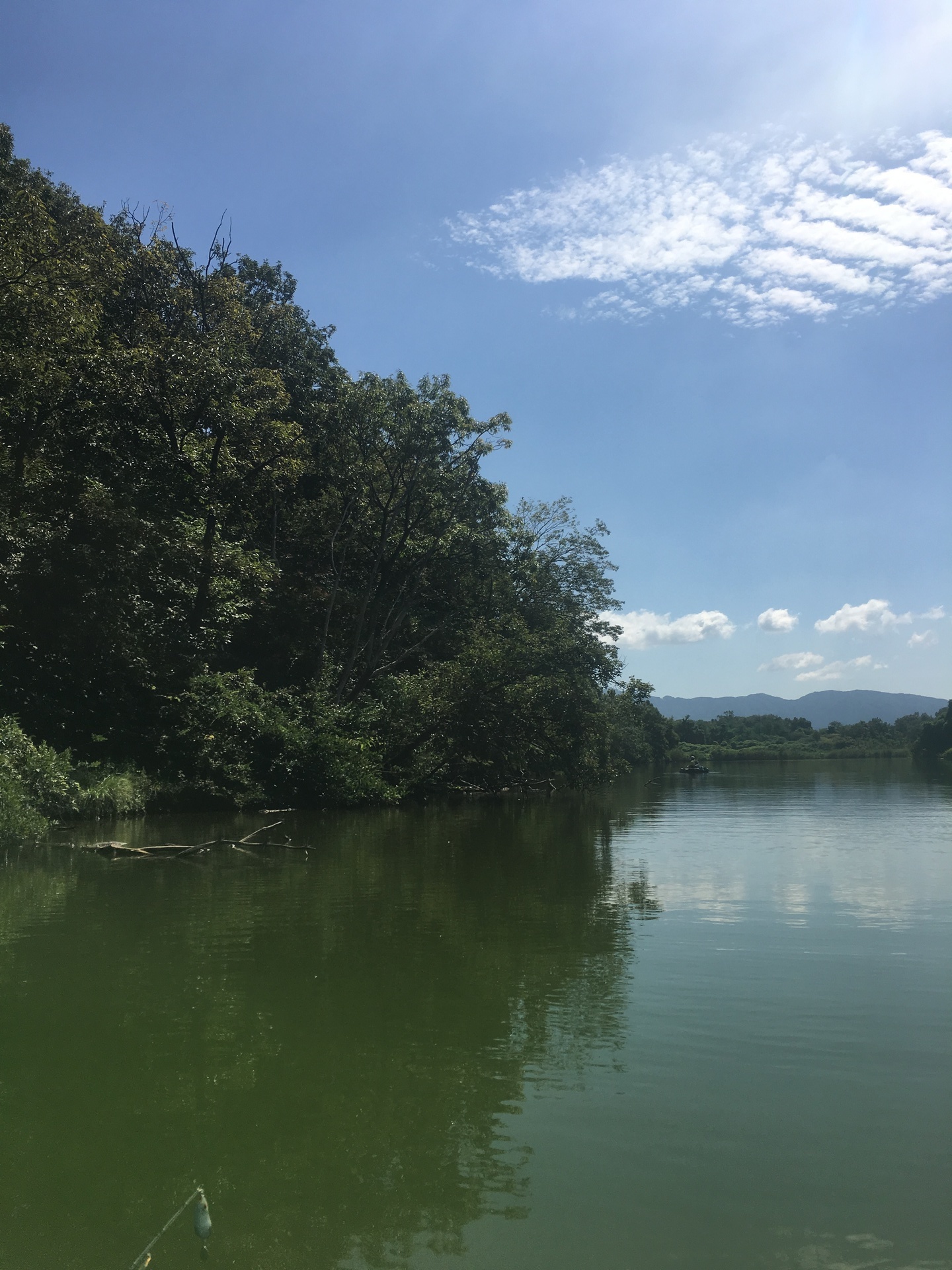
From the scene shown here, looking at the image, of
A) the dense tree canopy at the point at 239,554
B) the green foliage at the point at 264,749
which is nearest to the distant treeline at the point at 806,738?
the dense tree canopy at the point at 239,554

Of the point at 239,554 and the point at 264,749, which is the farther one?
the point at 264,749

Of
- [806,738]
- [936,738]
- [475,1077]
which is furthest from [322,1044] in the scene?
[806,738]

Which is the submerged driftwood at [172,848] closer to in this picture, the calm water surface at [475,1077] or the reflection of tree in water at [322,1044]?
the reflection of tree in water at [322,1044]

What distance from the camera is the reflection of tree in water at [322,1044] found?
3957 millimetres

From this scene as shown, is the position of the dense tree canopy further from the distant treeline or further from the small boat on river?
the distant treeline

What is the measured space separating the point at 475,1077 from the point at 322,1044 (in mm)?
1129

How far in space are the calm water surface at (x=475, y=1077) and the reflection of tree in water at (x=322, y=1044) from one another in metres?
0.02

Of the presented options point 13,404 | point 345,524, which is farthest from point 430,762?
point 13,404

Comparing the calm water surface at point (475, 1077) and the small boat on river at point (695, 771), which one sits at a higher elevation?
the calm water surface at point (475, 1077)

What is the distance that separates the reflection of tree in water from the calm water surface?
0.08 feet

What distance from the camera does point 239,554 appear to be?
897 inches

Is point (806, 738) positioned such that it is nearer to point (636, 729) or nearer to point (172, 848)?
point (636, 729)

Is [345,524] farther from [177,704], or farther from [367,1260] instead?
[367,1260]

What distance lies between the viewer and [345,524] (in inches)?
1237
